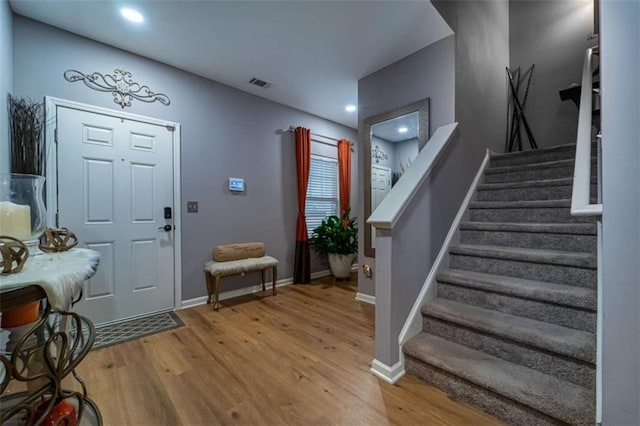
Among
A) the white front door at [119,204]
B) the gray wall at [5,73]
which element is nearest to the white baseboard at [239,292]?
the white front door at [119,204]

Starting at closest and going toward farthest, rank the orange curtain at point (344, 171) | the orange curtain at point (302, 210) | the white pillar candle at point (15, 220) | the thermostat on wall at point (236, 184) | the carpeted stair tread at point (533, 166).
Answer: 1. the white pillar candle at point (15, 220)
2. the carpeted stair tread at point (533, 166)
3. the thermostat on wall at point (236, 184)
4. the orange curtain at point (302, 210)
5. the orange curtain at point (344, 171)

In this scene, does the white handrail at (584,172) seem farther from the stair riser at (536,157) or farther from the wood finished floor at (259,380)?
the wood finished floor at (259,380)

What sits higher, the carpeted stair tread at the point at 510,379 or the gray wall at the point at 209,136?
the gray wall at the point at 209,136

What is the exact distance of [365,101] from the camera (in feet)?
10.5

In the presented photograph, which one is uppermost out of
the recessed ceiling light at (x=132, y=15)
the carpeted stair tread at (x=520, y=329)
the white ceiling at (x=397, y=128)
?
the recessed ceiling light at (x=132, y=15)

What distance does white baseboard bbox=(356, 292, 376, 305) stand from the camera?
10.1ft

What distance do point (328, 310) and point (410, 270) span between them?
1.33 m

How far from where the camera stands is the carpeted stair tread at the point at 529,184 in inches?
88.3

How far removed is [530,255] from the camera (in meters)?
1.81

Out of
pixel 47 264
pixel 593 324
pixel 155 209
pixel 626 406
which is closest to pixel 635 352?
pixel 626 406

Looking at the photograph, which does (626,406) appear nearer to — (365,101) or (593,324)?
(593,324)

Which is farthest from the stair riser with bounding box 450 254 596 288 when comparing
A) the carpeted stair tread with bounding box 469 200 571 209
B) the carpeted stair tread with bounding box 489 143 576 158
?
the carpeted stair tread with bounding box 489 143 576 158

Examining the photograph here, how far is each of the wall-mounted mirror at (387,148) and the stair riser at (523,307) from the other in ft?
4.06

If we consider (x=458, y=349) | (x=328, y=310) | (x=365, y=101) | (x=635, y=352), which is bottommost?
(x=328, y=310)
